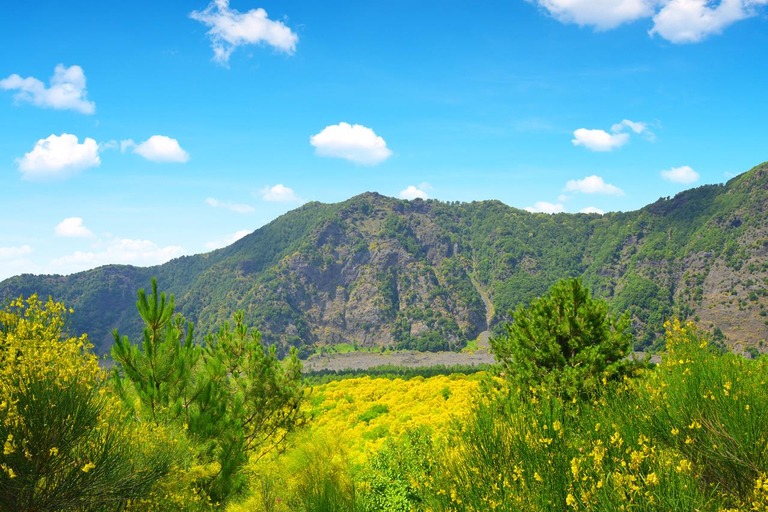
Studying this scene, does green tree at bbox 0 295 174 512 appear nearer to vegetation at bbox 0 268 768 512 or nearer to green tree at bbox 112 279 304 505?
vegetation at bbox 0 268 768 512

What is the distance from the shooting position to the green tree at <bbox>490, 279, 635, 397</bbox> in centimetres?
1315

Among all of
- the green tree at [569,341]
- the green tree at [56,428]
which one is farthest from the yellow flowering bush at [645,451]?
the green tree at [56,428]

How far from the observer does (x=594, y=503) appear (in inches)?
209

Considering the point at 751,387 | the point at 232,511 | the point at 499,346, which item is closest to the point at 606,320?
the point at 499,346

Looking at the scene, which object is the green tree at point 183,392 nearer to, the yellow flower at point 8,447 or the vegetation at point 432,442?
the vegetation at point 432,442

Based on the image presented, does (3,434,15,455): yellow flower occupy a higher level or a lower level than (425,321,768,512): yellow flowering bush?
higher

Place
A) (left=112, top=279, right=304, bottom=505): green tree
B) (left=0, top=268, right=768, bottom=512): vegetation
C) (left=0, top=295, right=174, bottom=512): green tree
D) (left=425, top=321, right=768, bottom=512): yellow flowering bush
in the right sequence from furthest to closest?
(left=112, top=279, right=304, bottom=505): green tree < (left=0, top=295, right=174, bottom=512): green tree < (left=0, top=268, right=768, bottom=512): vegetation < (left=425, top=321, right=768, bottom=512): yellow flowering bush

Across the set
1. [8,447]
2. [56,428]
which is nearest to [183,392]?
[56,428]

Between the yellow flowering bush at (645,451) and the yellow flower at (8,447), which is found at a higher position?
the yellow flower at (8,447)

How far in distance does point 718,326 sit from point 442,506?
234 metres

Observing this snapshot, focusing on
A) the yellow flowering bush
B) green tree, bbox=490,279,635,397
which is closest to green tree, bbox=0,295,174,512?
the yellow flowering bush

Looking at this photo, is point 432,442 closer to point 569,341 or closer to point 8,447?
point 569,341

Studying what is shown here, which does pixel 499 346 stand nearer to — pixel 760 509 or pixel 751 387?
pixel 751 387

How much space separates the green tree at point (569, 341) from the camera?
518 inches
